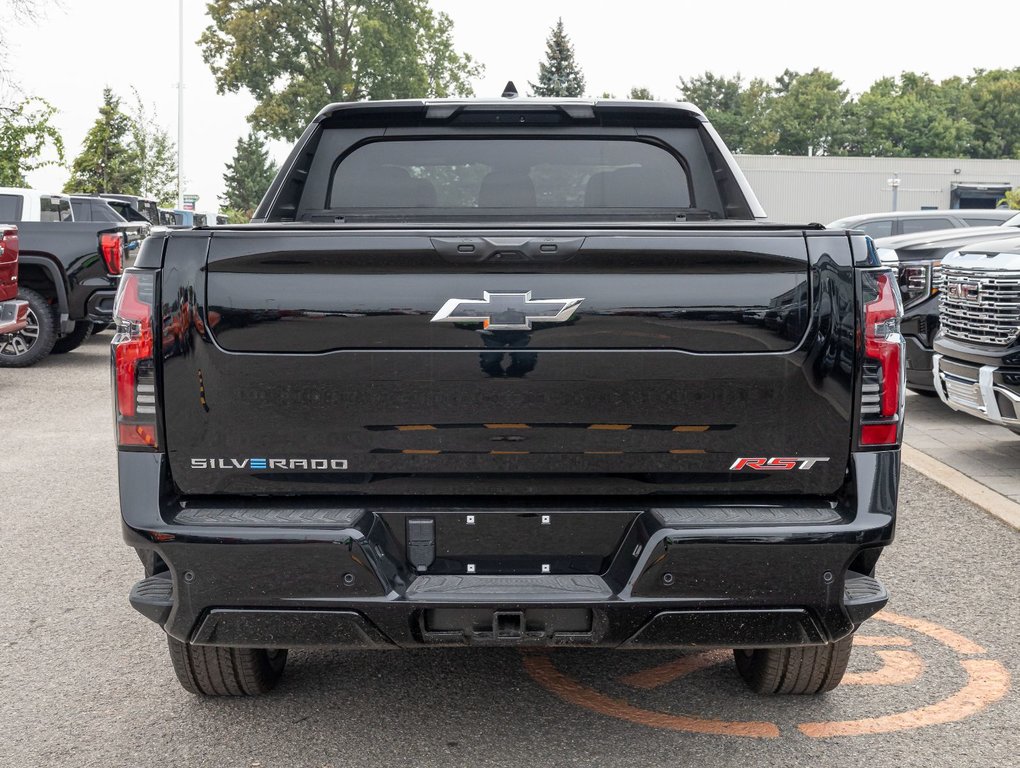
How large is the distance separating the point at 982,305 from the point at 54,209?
12.6m

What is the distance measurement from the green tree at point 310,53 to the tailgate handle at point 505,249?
6086 cm

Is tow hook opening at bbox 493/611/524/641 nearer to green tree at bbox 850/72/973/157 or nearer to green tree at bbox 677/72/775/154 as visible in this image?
green tree at bbox 850/72/973/157

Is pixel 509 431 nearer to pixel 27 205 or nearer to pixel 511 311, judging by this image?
pixel 511 311

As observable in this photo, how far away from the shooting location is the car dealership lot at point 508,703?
3.60m

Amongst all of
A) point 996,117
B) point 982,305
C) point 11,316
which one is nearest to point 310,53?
point 11,316

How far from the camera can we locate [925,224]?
58.6ft

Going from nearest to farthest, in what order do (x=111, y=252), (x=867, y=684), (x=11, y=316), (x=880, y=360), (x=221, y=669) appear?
(x=880, y=360)
(x=221, y=669)
(x=867, y=684)
(x=11, y=316)
(x=111, y=252)

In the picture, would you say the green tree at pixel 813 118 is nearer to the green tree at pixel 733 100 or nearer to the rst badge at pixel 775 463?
the green tree at pixel 733 100

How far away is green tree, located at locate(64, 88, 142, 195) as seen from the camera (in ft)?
142

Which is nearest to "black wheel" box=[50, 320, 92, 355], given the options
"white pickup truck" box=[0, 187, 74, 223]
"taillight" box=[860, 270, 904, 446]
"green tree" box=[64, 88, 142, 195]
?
"white pickup truck" box=[0, 187, 74, 223]

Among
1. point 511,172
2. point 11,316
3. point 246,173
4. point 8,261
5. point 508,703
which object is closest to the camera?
point 508,703

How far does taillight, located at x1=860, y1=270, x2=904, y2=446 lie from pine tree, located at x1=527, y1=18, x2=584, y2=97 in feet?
255

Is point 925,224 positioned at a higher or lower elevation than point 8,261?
higher

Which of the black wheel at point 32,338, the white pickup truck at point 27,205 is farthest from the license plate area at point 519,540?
the white pickup truck at point 27,205
